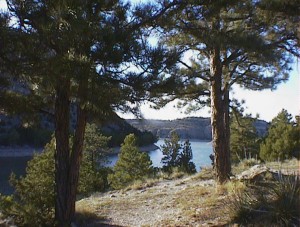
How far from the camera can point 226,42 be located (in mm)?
6426

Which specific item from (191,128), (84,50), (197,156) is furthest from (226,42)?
(197,156)

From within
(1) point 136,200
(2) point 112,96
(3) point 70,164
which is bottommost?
(1) point 136,200

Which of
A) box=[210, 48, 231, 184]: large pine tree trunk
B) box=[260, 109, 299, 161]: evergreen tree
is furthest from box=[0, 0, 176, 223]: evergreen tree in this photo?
box=[260, 109, 299, 161]: evergreen tree

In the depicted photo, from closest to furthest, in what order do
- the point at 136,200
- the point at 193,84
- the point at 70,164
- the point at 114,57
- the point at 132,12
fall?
the point at 114,57 < the point at 132,12 < the point at 70,164 < the point at 136,200 < the point at 193,84

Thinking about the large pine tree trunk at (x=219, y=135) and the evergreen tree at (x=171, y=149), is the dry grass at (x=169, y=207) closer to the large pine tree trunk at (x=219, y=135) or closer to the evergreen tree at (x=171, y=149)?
the large pine tree trunk at (x=219, y=135)

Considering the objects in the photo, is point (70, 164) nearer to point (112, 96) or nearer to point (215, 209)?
point (112, 96)

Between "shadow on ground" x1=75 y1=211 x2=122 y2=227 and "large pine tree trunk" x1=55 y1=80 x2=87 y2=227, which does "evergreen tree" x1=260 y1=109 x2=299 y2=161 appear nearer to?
"shadow on ground" x1=75 y1=211 x2=122 y2=227

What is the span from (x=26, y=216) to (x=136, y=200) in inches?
134

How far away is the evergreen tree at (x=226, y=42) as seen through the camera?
6.31 metres

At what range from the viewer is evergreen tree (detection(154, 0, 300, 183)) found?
20.7 feet

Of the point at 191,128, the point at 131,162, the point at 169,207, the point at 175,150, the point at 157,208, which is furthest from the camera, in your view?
the point at 191,128

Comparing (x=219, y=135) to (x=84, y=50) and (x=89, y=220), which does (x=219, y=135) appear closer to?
(x=89, y=220)

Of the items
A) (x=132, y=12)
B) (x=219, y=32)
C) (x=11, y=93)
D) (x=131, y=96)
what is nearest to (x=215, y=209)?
(x=131, y=96)

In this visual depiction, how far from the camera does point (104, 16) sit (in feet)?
18.4
